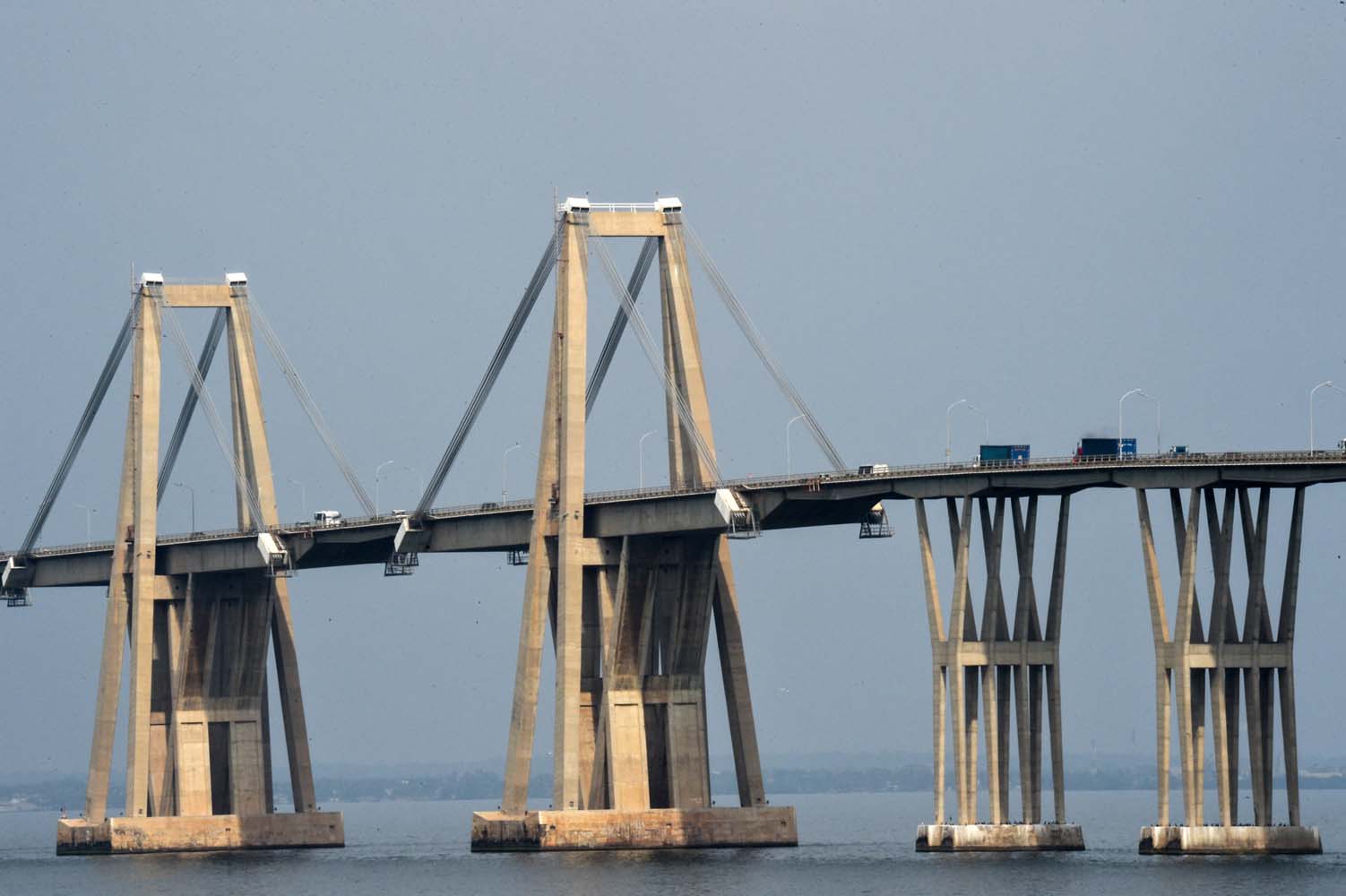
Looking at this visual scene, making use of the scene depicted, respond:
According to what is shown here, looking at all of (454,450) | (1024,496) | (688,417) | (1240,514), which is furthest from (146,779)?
(1240,514)

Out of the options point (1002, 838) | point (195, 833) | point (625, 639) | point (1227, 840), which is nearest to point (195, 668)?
point (195, 833)

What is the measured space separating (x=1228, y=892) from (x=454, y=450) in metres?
54.8

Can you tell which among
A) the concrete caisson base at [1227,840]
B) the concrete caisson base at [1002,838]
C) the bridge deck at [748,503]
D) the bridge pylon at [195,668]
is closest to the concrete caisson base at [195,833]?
the bridge pylon at [195,668]

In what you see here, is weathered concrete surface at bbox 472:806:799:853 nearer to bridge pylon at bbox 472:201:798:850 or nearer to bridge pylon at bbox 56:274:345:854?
bridge pylon at bbox 472:201:798:850

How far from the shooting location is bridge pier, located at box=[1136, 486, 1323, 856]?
112 m

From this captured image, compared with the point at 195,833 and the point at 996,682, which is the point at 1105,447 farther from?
the point at 195,833

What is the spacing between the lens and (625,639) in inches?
5300

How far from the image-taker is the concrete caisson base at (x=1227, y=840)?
111500 mm

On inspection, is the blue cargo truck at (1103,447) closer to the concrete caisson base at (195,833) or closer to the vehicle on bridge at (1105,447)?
the vehicle on bridge at (1105,447)

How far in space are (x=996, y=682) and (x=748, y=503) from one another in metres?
15.4

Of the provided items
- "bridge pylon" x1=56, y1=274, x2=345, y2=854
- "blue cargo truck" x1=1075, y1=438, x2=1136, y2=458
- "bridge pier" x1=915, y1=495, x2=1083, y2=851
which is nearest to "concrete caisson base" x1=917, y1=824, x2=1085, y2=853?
"bridge pier" x1=915, y1=495, x2=1083, y2=851

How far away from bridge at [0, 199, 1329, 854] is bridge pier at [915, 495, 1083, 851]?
13cm

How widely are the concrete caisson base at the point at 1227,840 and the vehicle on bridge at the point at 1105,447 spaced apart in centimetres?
1620

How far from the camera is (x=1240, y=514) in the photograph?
114 m
